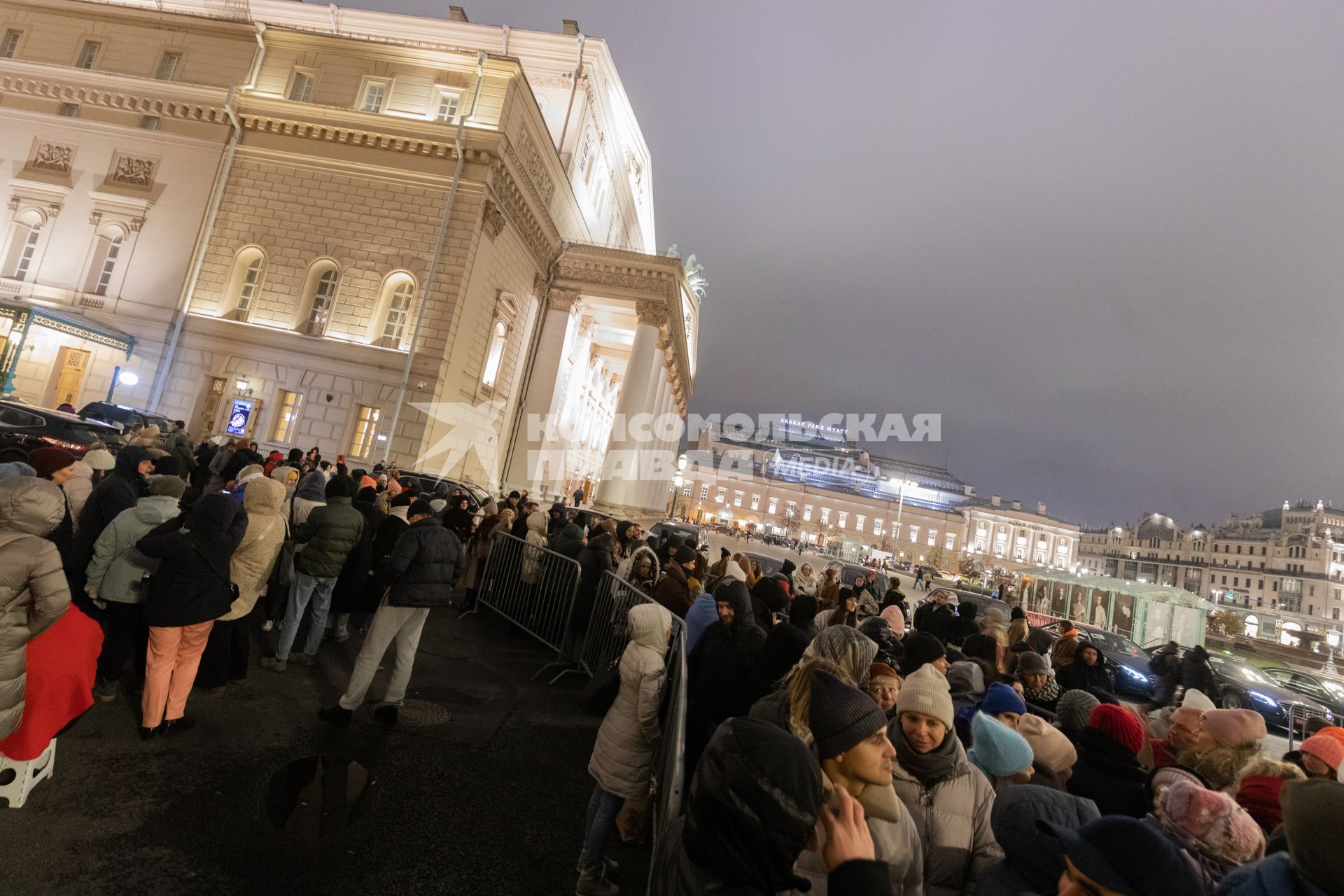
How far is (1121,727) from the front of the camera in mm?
3166

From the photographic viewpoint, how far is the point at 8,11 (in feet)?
73.5

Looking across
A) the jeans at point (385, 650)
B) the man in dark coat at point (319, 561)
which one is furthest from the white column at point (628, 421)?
the jeans at point (385, 650)

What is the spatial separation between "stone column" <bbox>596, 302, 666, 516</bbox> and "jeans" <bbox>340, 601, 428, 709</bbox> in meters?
19.6

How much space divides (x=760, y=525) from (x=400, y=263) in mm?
85518

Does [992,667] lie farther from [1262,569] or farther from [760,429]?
[760,429]

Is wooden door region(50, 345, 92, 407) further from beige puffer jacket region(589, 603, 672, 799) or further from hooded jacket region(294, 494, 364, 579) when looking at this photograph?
beige puffer jacket region(589, 603, 672, 799)

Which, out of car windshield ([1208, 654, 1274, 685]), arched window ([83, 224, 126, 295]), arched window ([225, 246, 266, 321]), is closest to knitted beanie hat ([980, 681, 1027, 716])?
car windshield ([1208, 654, 1274, 685])

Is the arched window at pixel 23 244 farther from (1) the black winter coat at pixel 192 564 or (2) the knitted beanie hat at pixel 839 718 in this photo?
(2) the knitted beanie hat at pixel 839 718

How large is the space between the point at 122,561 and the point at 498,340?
19.6 m

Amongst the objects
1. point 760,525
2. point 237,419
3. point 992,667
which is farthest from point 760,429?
point 992,667

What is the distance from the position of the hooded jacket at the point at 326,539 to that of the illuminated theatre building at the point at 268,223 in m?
13.3

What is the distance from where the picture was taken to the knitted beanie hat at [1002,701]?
3299 millimetres

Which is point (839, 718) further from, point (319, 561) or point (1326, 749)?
point (319, 561)

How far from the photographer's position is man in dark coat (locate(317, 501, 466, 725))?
192 inches
